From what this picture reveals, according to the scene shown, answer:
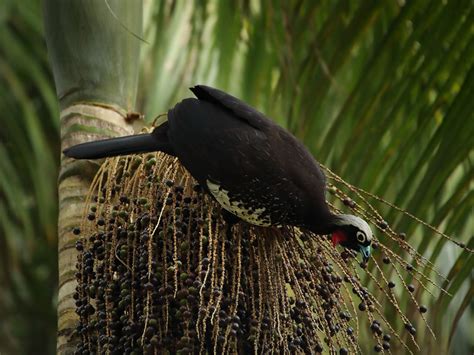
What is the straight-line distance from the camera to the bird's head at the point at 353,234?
78.3 inches

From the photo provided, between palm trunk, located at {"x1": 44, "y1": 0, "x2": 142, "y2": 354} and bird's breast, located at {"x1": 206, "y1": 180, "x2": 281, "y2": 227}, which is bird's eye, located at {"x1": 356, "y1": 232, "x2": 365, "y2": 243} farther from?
palm trunk, located at {"x1": 44, "y1": 0, "x2": 142, "y2": 354}

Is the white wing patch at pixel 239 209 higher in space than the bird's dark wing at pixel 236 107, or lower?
lower

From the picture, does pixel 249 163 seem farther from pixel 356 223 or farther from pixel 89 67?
pixel 89 67

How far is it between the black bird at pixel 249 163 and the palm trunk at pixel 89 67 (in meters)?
0.20

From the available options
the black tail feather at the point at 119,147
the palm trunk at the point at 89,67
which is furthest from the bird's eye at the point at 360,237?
the palm trunk at the point at 89,67

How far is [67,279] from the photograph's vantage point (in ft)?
6.97

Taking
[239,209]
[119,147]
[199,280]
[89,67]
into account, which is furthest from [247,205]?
[89,67]

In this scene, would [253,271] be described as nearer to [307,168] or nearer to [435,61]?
[307,168]

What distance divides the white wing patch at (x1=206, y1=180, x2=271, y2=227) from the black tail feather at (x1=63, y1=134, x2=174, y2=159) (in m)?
0.17

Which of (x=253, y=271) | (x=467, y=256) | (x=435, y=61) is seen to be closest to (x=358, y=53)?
(x=435, y=61)

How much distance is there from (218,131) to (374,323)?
0.50 meters

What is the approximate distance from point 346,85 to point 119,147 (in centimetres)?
103

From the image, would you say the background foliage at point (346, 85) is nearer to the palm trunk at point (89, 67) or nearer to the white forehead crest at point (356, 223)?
the white forehead crest at point (356, 223)

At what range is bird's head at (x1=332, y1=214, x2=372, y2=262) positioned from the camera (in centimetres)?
199
